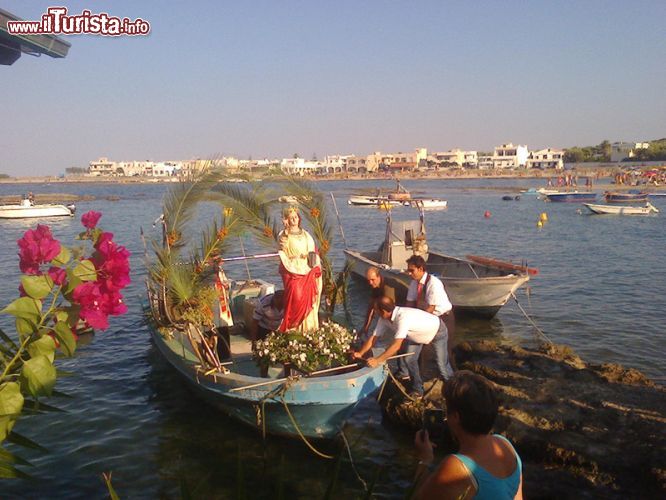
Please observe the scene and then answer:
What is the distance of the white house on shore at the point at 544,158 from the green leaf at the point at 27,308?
192247 mm

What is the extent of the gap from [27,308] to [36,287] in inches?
3.4

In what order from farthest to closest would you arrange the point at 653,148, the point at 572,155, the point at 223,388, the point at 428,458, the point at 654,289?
the point at 572,155 < the point at 653,148 < the point at 654,289 < the point at 223,388 < the point at 428,458

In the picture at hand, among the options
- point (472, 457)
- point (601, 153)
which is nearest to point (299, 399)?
point (472, 457)

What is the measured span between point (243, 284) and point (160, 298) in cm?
416

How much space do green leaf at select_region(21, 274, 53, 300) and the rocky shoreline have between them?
6702 mm

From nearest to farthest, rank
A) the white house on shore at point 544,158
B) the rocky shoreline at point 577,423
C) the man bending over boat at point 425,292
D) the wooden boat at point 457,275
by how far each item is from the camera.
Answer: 1. the rocky shoreline at point 577,423
2. the man bending over boat at point 425,292
3. the wooden boat at point 457,275
4. the white house on shore at point 544,158

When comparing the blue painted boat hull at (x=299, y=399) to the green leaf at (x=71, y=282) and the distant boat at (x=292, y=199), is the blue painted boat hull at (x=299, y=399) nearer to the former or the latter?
the distant boat at (x=292, y=199)

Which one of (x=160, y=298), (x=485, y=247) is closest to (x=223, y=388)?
(x=160, y=298)

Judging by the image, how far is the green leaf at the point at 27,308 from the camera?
2.14 meters

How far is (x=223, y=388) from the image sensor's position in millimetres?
8570

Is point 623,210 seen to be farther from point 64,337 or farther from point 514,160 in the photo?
point 514,160

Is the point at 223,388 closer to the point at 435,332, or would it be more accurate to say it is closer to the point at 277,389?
the point at 277,389

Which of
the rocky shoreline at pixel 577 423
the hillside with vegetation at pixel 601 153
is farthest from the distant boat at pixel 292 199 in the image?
the hillside with vegetation at pixel 601 153

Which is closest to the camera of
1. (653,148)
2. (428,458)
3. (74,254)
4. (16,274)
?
(74,254)
